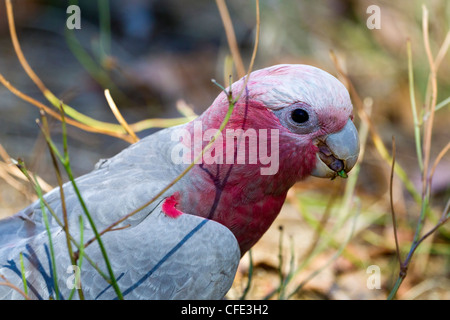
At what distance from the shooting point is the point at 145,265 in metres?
1.38

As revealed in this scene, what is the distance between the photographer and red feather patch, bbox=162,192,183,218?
1456mm

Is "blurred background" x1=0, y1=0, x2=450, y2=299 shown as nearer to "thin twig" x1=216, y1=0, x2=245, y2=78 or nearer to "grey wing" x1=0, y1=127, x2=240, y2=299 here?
"thin twig" x1=216, y1=0, x2=245, y2=78

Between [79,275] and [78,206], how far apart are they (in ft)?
0.81

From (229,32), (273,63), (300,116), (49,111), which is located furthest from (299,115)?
(273,63)

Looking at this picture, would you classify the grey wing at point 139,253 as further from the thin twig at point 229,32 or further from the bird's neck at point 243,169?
the thin twig at point 229,32

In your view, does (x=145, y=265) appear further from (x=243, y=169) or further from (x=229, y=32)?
(x=229, y=32)

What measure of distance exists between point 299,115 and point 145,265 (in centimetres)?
58

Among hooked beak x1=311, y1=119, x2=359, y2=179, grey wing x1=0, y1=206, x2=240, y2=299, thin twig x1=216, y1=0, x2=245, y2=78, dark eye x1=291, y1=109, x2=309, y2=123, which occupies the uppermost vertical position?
thin twig x1=216, y1=0, x2=245, y2=78

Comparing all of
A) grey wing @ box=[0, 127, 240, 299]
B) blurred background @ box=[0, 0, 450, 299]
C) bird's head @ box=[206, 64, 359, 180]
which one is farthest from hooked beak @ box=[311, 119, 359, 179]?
blurred background @ box=[0, 0, 450, 299]

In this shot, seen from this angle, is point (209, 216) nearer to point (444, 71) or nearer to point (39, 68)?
point (444, 71)

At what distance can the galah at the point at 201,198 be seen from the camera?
4.55ft

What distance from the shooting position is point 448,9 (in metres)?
2.87

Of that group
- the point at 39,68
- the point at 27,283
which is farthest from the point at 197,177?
the point at 39,68

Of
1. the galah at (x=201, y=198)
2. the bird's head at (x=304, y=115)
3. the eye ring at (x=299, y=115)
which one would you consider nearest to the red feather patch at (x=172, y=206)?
the galah at (x=201, y=198)
